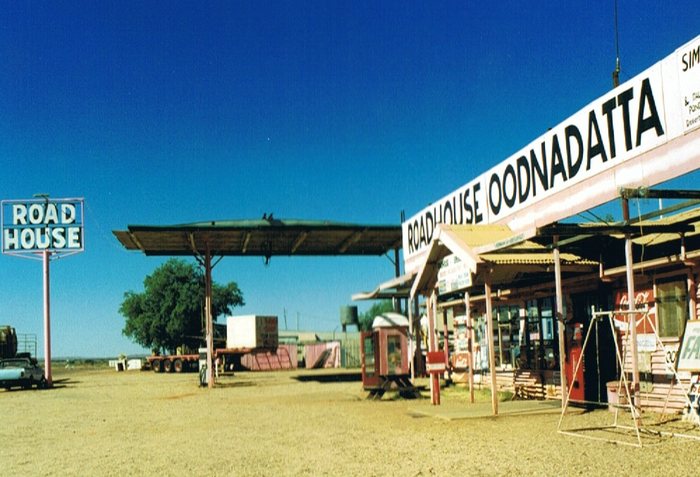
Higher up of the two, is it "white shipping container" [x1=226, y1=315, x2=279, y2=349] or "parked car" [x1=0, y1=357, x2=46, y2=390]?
"white shipping container" [x1=226, y1=315, x2=279, y2=349]

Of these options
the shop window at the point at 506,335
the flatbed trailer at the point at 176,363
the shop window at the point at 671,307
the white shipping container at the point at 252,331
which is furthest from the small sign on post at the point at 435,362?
the flatbed trailer at the point at 176,363

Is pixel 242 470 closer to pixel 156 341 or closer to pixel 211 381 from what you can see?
pixel 211 381

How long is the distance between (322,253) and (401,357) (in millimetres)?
13949

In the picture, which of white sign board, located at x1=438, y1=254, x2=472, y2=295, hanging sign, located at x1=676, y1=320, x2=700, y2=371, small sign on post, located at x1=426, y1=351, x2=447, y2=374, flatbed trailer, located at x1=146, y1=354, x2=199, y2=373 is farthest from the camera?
flatbed trailer, located at x1=146, y1=354, x2=199, y2=373

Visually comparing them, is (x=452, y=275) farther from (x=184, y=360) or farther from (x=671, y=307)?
(x=184, y=360)

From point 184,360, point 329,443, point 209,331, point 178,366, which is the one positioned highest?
point 209,331

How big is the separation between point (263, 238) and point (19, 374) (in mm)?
12702

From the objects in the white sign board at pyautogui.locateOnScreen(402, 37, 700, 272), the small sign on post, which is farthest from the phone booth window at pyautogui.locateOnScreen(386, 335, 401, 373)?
the white sign board at pyautogui.locateOnScreen(402, 37, 700, 272)

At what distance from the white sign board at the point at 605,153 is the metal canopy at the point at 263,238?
394 inches

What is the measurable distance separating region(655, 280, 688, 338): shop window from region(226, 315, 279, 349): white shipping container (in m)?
35.4

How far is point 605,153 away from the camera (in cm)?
1321

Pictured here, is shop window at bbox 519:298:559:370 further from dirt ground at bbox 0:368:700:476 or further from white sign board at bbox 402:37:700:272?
white sign board at bbox 402:37:700:272

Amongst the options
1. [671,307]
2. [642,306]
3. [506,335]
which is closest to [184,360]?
[506,335]

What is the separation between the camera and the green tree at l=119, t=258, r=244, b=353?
7200 centimetres
